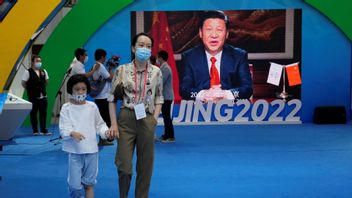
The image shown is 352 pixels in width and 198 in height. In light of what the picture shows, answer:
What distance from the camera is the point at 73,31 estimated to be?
10.9 m

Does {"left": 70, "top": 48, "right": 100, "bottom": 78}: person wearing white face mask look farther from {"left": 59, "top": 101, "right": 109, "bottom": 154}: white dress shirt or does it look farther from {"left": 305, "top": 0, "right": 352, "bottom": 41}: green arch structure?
{"left": 305, "top": 0, "right": 352, "bottom": 41}: green arch structure

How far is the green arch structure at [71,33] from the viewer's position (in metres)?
10.8

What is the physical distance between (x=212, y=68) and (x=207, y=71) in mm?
129

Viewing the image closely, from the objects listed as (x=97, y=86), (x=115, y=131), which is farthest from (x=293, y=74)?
(x=115, y=131)

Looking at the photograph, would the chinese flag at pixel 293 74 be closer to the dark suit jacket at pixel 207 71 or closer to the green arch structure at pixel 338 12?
the dark suit jacket at pixel 207 71

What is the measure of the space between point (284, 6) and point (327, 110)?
97.1 inches

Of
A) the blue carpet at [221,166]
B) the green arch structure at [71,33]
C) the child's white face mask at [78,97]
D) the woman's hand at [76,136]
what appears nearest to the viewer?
the woman's hand at [76,136]

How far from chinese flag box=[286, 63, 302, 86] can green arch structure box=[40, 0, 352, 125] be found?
134 centimetres

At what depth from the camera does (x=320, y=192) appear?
511 cm

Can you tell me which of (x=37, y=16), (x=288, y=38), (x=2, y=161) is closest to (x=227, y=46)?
(x=288, y=38)

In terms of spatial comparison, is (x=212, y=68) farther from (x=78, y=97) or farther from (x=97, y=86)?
(x=78, y=97)

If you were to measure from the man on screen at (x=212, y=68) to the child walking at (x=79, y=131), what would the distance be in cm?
705

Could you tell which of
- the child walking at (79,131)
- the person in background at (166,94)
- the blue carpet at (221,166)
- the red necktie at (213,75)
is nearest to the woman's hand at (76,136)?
the child walking at (79,131)

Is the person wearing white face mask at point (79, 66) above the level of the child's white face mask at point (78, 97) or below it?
above
